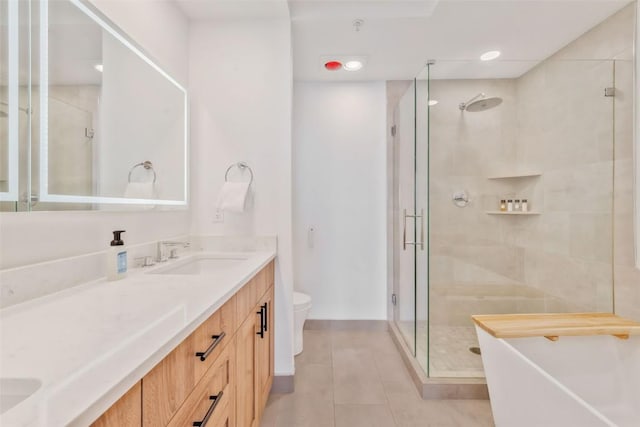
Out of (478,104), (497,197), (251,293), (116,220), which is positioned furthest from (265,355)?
(478,104)

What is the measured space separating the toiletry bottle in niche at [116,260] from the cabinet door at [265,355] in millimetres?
638

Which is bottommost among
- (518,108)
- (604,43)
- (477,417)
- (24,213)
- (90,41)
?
(477,417)

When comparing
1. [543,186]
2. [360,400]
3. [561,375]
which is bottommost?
[360,400]

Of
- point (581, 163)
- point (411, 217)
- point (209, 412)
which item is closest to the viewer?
point (209, 412)

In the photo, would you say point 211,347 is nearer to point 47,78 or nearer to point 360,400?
point 47,78

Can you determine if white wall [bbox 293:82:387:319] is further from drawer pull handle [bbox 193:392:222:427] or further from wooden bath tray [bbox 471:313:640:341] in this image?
drawer pull handle [bbox 193:392:222:427]

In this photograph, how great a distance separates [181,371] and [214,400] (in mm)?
259

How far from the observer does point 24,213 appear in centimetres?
91

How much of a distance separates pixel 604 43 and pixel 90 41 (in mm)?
2889

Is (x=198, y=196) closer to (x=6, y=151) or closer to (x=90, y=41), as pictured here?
(x=90, y=41)

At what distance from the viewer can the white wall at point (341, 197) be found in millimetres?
2803

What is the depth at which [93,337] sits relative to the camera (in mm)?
600

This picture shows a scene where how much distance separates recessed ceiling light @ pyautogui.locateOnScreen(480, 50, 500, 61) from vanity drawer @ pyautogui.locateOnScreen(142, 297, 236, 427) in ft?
8.77

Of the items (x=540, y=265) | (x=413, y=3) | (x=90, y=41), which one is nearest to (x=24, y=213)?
(x=90, y=41)
